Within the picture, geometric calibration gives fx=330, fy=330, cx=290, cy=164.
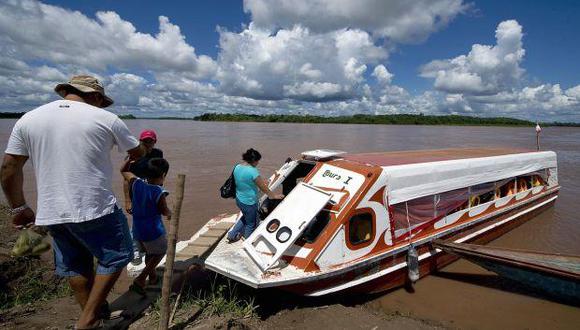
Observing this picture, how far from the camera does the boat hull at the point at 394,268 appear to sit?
4715 mm

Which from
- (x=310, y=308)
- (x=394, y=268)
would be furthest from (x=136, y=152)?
(x=394, y=268)

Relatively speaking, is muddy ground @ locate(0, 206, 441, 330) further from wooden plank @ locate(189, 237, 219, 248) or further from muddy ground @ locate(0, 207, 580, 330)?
wooden plank @ locate(189, 237, 219, 248)

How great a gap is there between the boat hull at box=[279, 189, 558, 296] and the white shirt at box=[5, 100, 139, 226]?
2.71 metres

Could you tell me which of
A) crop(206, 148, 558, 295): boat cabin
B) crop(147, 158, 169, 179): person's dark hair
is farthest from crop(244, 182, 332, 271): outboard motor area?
crop(147, 158, 169, 179): person's dark hair

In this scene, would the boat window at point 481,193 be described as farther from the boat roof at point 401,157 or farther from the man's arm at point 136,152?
the man's arm at point 136,152

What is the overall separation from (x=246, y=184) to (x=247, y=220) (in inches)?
25.4

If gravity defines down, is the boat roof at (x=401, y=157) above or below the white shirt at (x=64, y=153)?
below

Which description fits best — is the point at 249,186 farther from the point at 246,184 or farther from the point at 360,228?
the point at 360,228

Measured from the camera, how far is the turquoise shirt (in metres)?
5.18

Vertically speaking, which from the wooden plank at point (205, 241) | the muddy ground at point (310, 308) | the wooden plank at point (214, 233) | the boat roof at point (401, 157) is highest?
the boat roof at point (401, 157)

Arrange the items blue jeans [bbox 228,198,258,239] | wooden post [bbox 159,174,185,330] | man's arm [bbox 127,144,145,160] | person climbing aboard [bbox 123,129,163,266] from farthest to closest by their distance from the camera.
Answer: blue jeans [bbox 228,198,258,239] < person climbing aboard [bbox 123,129,163,266] < wooden post [bbox 159,174,185,330] < man's arm [bbox 127,144,145,160]

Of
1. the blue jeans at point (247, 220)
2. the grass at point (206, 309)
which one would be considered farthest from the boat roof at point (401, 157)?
the grass at point (206, 309)

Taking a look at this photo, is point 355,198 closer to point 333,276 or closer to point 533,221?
point 333,276

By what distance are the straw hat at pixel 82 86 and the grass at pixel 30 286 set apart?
332cm
